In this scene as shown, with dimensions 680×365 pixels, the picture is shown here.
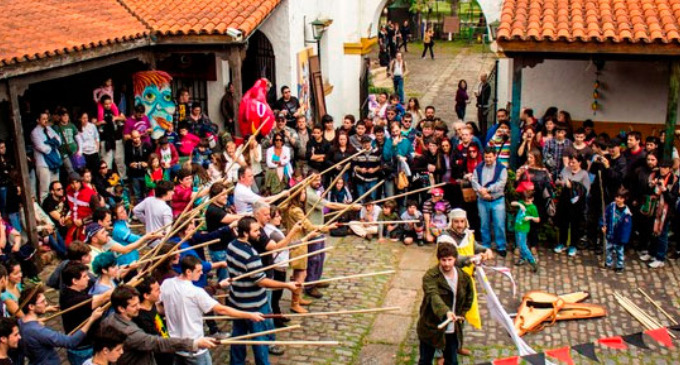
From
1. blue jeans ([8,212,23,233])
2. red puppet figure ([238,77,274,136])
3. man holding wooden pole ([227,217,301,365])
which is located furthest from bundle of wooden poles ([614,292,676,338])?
blue jeans ([8,212,23,233])

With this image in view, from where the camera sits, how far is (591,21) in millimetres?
12859

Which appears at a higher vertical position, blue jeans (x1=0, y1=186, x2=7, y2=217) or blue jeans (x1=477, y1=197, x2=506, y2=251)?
blue jeans (x1=0, y1=186, x2=7, y2=217)

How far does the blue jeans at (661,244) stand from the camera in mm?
11461

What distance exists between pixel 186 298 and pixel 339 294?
3.76 m

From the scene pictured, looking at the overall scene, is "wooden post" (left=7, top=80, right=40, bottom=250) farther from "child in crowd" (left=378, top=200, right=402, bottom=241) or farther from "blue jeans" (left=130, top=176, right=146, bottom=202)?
"child in crowd" (left=378, top=200, right=402, bottom=241)

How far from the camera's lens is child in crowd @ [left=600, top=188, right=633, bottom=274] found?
11.2m

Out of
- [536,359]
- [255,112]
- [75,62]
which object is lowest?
[536,359]

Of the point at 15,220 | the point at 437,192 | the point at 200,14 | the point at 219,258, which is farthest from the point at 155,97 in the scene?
the point at 219,258

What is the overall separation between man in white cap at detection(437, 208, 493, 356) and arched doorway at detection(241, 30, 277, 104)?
30.2 ft

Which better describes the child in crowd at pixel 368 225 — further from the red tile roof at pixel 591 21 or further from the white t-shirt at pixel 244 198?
the red tile roof at pixel 591 21

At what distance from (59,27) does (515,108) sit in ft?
24.2

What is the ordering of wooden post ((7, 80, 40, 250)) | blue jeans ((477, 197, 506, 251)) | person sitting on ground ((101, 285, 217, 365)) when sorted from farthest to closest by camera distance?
blue jeans ((477, 197, 506, 251))
wooden post ((7, 80, 40, 250))
person sitting on ground ((101, 285, 217, 365))

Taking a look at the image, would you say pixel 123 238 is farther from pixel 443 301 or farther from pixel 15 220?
pixel 443 301

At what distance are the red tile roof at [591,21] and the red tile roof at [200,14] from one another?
14.7 feet
